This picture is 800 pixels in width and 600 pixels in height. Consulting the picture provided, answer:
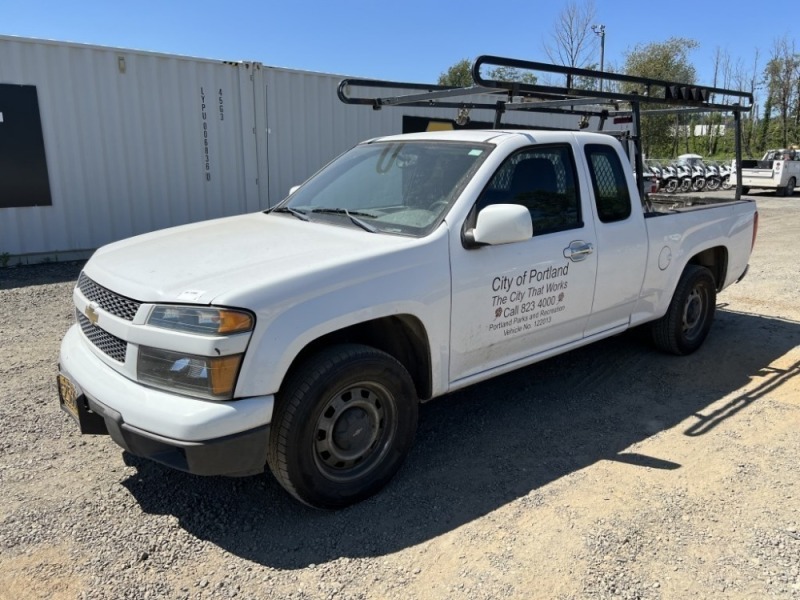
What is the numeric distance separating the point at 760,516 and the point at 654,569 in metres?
0.81

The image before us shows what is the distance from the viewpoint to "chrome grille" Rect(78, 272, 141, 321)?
116 inches

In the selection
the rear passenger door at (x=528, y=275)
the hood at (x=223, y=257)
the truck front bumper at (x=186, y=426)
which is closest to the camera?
the truck front bumper at (x=186, y=426)

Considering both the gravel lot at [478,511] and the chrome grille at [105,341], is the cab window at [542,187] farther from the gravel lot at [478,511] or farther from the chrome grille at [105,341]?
the chrome grille at [105,341]

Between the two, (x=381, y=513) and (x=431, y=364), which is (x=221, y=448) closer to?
(x=381, y=513)

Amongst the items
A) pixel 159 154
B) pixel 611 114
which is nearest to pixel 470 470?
pixel 611 114

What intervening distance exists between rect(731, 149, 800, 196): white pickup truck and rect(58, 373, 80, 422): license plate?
85.7 ft

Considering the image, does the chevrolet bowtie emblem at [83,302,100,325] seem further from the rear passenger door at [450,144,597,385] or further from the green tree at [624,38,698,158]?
the green tree at [624,38,698,158]

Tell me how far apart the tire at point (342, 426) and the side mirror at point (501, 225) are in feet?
2.67

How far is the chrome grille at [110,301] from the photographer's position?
9.64ft

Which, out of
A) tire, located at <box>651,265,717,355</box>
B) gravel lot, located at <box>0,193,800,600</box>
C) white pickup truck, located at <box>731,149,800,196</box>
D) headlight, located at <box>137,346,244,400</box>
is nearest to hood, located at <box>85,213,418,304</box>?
headlight, located at <box>137,346,244,400</box>

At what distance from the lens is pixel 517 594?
2.66 m

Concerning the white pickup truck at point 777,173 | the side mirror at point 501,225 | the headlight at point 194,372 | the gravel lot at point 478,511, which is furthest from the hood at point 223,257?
the white pickup truck at point 777,173

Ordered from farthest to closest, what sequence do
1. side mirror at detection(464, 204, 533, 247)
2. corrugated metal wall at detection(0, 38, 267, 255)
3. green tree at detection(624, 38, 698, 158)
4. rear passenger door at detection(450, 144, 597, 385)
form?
green tree at detection(624, 38, 698, 158), corrugated metal wall at detection(0, 38, 267, 255), rear passenger door at detection(450, 144, 597, 385), side mirror at detection(464, 204, 533, 247)

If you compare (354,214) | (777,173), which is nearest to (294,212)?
(354,214)
